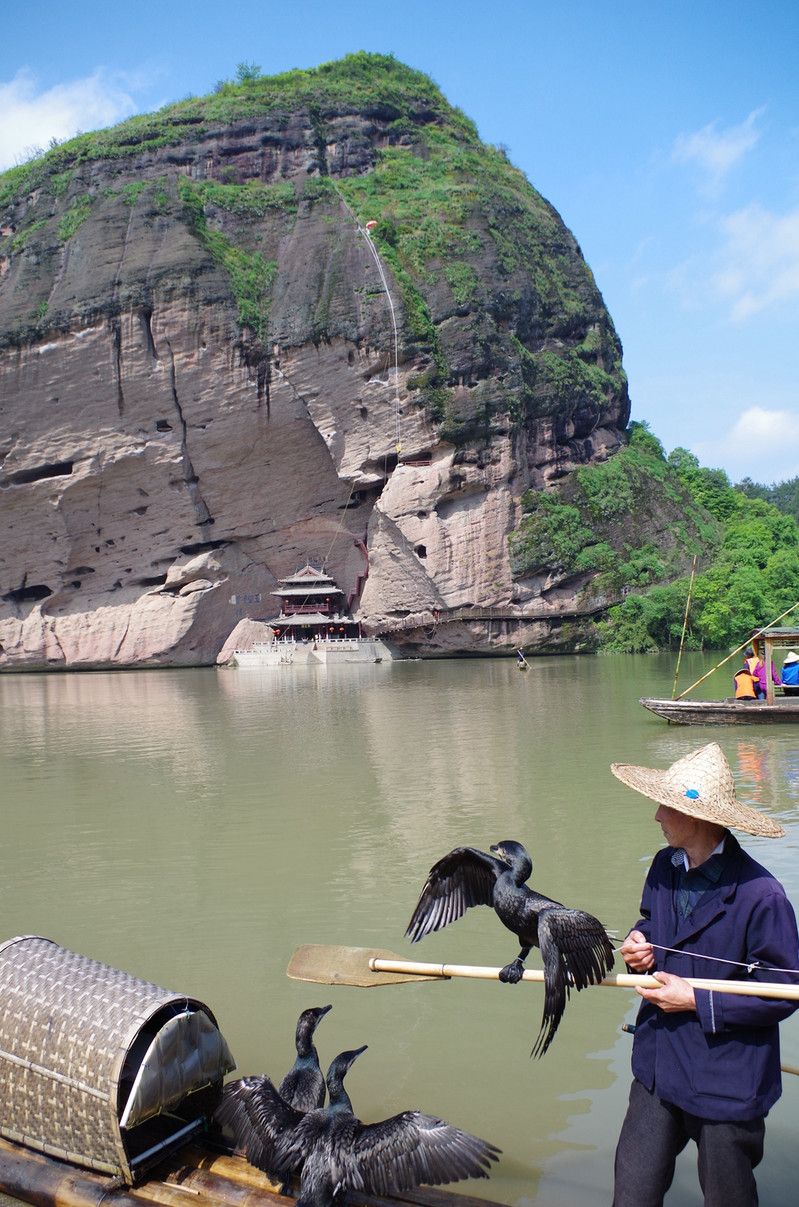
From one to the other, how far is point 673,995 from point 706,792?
56 centimetres

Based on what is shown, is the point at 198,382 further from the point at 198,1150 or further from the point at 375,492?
the point at 198,1150

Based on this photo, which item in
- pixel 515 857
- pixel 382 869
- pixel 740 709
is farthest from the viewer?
pixel 740 709

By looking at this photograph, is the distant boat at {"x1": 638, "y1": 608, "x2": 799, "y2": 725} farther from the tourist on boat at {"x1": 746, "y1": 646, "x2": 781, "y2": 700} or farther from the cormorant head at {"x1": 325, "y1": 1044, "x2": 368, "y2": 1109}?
the cormorant head at {"x1": 325, "y1": 1044, "x2": 368, "y2": 1109}

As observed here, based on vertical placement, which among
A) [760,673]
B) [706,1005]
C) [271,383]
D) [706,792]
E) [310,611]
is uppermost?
[271,383]

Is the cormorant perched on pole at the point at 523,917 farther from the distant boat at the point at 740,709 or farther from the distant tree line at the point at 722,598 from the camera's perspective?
the distant tree line at the point at 722,598

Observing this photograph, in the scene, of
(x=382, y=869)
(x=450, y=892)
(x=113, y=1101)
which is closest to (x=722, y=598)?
(x=382, y=869)

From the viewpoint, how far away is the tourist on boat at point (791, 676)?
14.4 m

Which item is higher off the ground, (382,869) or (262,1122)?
(262,1122)

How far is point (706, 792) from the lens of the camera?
8.10ft

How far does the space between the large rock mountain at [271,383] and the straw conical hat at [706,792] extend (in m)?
34.2

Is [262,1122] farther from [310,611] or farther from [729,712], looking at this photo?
[310,611]

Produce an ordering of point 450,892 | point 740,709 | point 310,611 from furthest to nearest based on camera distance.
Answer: point 310,611
point 740,709
point 450,892

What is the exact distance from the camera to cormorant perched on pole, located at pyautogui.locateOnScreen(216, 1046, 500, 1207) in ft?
8.61

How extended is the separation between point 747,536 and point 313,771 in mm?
35035
